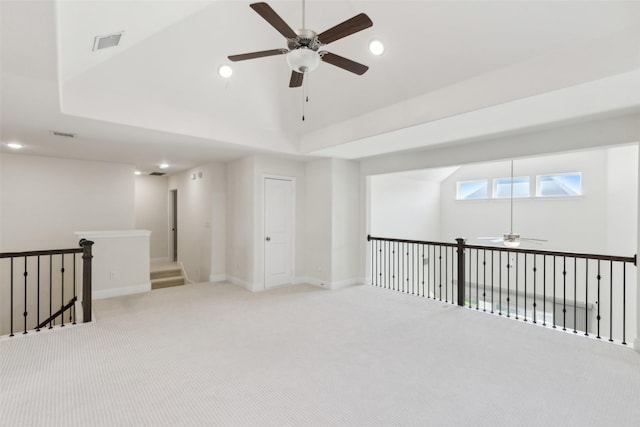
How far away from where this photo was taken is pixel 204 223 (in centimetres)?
666

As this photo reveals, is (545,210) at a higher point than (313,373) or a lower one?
higher

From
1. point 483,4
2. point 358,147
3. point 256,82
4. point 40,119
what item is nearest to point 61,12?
point 40,119

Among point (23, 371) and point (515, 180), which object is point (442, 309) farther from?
point (515, 180)

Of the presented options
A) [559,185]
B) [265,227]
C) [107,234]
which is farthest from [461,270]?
[107,234]

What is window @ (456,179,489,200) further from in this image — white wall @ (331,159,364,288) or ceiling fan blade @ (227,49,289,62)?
ceiling fan blade @ (227,49,289,62)

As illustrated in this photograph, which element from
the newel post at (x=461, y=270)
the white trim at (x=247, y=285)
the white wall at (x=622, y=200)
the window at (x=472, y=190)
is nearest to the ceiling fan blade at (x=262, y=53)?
the newel post at (x=461, y=270)

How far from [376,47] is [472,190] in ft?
24.0

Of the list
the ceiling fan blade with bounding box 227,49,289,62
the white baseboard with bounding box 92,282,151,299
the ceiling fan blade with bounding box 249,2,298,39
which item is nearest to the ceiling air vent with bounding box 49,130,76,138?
the white baseboard with bounding box 92,282,151,299

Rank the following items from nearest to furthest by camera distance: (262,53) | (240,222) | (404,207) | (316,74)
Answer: (262,53) → (316,74) → (240,222) → (404,207)

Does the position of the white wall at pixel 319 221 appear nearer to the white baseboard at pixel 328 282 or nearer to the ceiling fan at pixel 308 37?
the white baseboard at pixel 328 282

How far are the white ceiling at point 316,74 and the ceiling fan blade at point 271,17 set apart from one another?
→ 108cm

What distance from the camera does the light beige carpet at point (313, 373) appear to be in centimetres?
219

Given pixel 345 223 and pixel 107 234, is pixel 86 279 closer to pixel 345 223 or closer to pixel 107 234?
pixel 107 234

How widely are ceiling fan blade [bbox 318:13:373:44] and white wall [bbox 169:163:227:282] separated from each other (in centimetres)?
483
